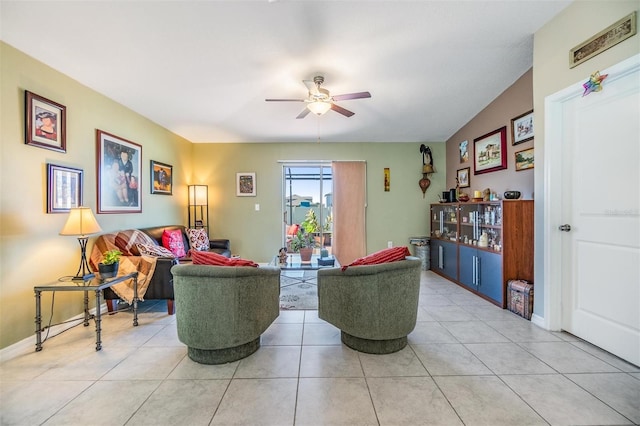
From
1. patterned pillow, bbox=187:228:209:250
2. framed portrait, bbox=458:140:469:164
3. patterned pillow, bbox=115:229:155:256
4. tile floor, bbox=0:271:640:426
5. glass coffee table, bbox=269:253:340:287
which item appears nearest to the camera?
tile floor, bbox=0:271:640:426

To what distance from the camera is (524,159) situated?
10.8ft

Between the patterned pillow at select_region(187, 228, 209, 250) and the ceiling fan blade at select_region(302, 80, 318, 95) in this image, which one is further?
the patterned pillow at select_region(187, 228, 209, 250)

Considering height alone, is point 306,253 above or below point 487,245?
below

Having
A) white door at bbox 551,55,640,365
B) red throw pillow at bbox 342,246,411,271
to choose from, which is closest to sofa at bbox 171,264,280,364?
red throw pillow at bbox 342,246,411,271

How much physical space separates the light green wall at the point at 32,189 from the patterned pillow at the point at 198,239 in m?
1.24

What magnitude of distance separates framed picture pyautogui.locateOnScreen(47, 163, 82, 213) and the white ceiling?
Result: 994 millimetres

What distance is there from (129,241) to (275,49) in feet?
8.69

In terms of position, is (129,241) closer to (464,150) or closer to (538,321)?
(538,321)

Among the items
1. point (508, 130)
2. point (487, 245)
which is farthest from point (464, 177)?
point (487, 245)

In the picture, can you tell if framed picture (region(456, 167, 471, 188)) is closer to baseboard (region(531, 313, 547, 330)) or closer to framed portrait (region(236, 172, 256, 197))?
baseboard (region(531, 313, 547, 330))

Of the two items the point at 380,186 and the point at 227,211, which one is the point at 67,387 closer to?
the point at 227,211

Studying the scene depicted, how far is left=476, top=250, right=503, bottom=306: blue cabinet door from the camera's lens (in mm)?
3184

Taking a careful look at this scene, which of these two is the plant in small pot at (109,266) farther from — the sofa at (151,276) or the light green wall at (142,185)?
the light green wall at (142,185)

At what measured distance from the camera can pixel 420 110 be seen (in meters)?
4.10
